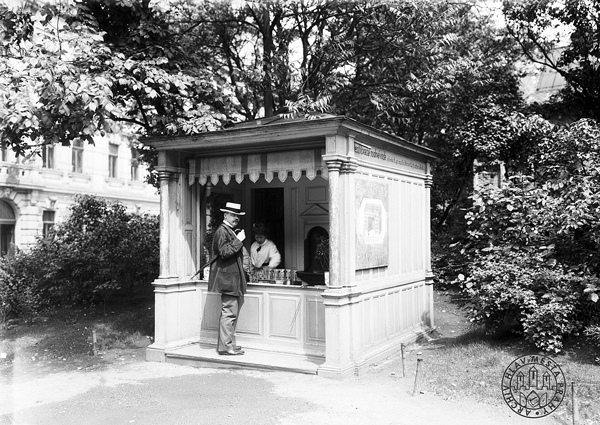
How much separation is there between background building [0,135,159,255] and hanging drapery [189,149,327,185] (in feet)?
54.2

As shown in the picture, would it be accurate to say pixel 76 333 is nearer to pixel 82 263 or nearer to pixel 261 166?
pixel 82 263

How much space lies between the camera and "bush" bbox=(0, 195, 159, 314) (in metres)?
13.3

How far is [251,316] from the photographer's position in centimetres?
910

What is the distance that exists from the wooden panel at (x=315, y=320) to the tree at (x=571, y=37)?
1030 cm

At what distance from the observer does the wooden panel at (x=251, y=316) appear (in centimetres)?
900

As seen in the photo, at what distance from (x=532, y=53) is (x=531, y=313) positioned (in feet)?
35.6

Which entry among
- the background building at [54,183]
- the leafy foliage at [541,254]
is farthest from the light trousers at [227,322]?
the background building at [54,183]

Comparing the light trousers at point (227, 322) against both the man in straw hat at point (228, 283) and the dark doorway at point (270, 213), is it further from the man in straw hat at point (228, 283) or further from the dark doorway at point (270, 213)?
the dark doorway at point (270, 213)

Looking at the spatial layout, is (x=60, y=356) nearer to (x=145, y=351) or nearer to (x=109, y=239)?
(x=145, y=351)

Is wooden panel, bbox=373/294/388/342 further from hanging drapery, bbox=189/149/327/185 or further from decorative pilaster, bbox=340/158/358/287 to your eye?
hanging drapery, bbox=189/149/327/185

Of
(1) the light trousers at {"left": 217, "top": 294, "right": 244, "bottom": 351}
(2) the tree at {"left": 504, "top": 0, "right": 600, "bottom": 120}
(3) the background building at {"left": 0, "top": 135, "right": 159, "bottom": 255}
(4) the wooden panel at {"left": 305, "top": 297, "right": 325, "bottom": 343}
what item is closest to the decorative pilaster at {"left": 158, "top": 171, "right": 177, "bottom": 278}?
(1) the light trousers at {"left": 217, "top": 294, "right": 244, "bottom": 351}

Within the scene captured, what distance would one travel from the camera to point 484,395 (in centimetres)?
654

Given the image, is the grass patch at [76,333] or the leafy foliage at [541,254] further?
the grass patch at [76,333]

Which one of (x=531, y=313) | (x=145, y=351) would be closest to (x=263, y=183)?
(x=145, y=351)
